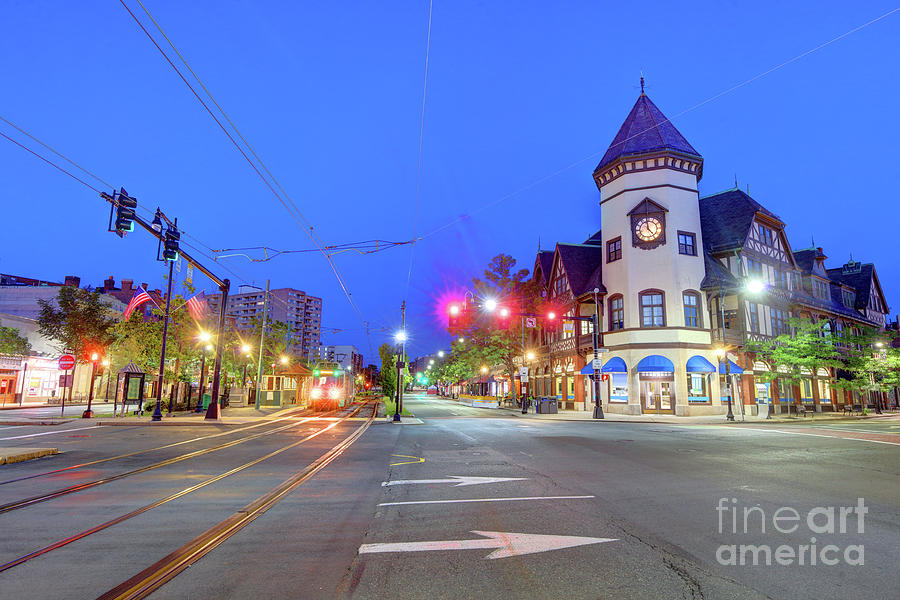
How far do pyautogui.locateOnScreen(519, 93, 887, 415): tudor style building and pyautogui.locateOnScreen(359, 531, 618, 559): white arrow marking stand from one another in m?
31.5

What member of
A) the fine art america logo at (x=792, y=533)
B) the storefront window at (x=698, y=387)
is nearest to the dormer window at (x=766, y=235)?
the storefront window at (x=698, y=387)

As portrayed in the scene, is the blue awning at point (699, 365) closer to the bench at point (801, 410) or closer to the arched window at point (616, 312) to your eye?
the arched window at point (616, 312)

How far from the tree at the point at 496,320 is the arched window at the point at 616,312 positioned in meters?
8.19

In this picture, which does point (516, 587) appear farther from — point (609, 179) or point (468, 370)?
point (468, 370)

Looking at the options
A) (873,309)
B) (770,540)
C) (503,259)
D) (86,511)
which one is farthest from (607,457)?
(873,309)

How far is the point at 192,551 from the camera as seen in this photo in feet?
16.6

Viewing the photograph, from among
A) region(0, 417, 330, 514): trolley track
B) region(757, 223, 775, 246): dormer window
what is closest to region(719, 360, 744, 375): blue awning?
region(757, 223, 775, 246): dormer window

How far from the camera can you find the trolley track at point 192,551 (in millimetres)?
4094

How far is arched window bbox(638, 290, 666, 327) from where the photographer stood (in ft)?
121

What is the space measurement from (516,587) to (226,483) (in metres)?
6.60

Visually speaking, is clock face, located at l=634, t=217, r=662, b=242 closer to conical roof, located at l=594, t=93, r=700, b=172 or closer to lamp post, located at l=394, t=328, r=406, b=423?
conical roof, located at l=594, t=93, r=700, b=172

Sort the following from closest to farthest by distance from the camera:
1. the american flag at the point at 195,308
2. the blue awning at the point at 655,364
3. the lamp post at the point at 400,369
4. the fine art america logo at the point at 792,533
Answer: the fine art america logo at the point at 792,533, the lamp post at the point at 400,369, the american flag at the point at 195,308, the blue awning at the point at 655,364

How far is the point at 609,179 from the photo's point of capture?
40.8 metres

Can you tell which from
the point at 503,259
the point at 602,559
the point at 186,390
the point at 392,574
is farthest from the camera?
the point at 503,259
